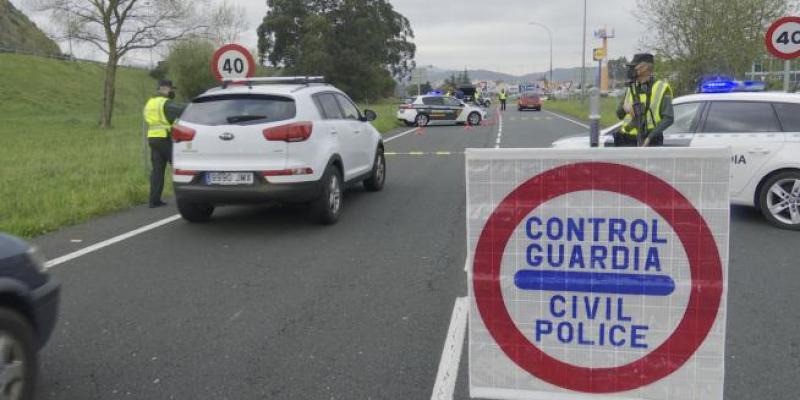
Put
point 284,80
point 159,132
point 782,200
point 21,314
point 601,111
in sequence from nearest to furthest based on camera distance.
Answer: point 21,314, point 782,200, point 284,80, point 159,132, point 601,111

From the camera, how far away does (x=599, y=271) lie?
9.00ft

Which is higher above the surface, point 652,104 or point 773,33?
point 773,33

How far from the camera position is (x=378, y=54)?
77438mm

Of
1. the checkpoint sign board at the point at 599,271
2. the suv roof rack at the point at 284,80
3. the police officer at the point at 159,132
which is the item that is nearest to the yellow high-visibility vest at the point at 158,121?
the police officer at the point at 159,132

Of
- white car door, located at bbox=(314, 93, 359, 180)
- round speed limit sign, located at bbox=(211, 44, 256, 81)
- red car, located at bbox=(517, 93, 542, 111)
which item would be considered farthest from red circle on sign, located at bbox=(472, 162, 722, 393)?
red car, located at bbox=(517, 93, 542, 111)

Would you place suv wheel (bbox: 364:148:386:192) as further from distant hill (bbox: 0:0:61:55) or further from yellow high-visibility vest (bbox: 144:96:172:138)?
distant hill (bbox: 0:0:61:55)

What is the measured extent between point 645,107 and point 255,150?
13.4 feet

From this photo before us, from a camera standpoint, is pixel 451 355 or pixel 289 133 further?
pixel 289 133

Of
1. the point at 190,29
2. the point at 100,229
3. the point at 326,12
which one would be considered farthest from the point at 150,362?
the point at 326,12

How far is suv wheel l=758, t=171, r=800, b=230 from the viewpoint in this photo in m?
7.36

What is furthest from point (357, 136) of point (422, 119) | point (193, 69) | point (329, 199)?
point (193, 69)

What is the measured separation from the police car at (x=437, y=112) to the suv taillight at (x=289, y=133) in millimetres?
23758

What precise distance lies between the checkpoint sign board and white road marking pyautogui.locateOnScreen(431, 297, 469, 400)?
73cm

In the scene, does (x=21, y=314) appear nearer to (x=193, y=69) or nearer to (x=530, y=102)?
(x=530, y=102)
